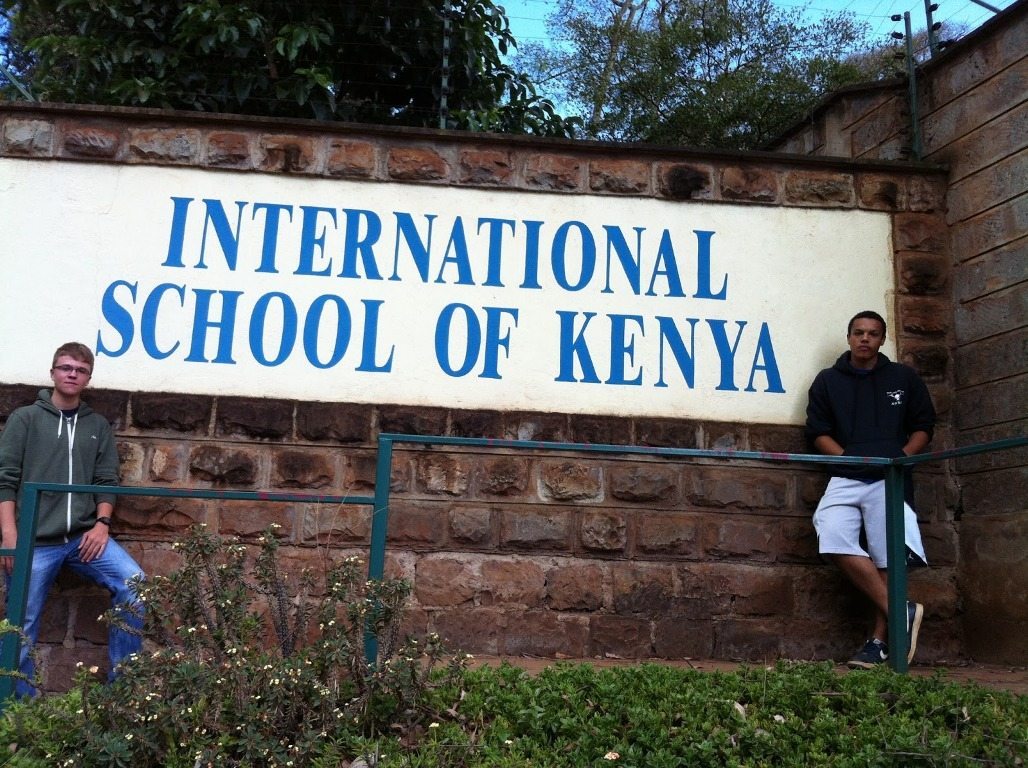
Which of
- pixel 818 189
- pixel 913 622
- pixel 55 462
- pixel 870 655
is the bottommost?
pixel 870 655

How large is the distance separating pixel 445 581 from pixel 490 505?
0.47 meters

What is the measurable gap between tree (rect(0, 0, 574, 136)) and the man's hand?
360 centimetres

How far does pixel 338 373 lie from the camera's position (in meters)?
5.86

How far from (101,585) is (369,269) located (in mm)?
2166

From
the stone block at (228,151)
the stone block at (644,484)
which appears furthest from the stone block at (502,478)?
the stone block at (228,151)

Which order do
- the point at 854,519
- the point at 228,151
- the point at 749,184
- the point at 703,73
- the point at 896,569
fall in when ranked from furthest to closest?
the point at 703,73, the point at 749,184, the point at 228,151, the point at 854,519, the point at 896,569

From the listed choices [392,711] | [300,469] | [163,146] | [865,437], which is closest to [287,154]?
[163,146]

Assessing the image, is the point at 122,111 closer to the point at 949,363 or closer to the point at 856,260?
the point at 856,260

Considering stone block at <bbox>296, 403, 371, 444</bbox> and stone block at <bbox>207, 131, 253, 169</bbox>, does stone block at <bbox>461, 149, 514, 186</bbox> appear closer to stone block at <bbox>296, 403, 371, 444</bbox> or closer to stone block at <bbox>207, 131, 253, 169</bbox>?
stone block at <bbox>207, 131, 253, 169</bbox>

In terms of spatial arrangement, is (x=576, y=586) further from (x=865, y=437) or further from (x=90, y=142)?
(x=90, y=142)

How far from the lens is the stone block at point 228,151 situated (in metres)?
6.05

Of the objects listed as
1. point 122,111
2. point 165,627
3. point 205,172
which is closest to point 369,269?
point 205,172

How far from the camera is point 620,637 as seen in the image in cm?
571

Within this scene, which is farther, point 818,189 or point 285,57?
point 285,57
